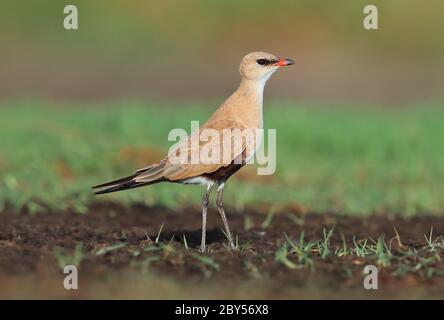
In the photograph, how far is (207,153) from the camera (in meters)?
6.41

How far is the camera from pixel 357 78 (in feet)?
58.2

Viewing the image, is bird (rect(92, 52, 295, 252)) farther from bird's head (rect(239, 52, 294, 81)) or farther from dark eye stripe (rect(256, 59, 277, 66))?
dark eye stripe (rect(256, 59, 277, 66))

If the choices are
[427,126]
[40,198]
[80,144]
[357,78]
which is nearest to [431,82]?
[357,78]

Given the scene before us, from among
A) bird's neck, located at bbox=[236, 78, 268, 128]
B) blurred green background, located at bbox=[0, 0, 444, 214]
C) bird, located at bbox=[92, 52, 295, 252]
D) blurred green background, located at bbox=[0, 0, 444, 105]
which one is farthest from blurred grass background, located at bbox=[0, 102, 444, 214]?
blurred green background, located at bbox=[0, 0, 444, 105]

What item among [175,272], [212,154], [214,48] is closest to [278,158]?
[212,154]

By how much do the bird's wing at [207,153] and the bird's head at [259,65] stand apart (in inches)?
22.1

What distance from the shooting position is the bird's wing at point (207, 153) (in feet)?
21.0

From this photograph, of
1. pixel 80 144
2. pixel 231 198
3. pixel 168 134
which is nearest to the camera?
pixel 231 198

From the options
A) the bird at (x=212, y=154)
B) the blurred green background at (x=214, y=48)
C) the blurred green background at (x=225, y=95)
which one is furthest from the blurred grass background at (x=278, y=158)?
the blurred green background at (x=214, y=48)

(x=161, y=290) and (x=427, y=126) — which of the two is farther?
(x=427, y=126)
